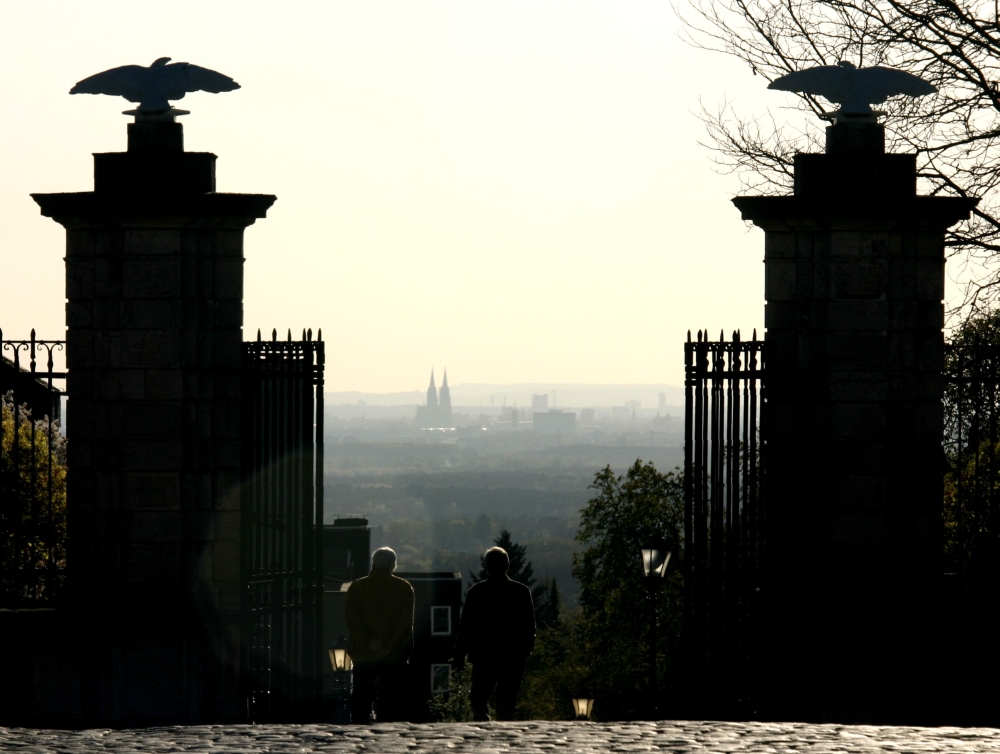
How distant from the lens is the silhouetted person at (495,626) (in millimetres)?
9516

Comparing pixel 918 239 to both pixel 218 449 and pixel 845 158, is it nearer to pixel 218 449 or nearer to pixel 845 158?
pixel 845 158

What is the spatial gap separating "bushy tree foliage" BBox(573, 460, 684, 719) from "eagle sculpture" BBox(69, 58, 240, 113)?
2434 centimetres

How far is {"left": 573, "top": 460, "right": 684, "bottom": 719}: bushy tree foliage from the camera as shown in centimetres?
3412

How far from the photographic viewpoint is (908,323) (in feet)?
33.3

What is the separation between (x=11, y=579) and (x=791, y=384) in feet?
21.0

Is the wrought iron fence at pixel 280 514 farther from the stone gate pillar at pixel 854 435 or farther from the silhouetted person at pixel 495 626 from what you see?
the stone gate pillar at pixel 854 435

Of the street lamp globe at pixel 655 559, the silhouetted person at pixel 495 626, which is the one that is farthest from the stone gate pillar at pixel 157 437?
the street lamp globe at pixel 655 559

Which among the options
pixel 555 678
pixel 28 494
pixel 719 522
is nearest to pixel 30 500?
pixel 28 494

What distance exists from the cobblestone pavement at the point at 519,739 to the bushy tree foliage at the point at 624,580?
80.9ft

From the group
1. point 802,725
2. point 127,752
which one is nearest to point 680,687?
point 802,725

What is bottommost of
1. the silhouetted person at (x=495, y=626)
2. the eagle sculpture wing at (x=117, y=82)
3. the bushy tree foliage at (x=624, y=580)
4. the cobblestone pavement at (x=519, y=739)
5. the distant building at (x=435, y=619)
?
the distant building at (x=435, y=619)

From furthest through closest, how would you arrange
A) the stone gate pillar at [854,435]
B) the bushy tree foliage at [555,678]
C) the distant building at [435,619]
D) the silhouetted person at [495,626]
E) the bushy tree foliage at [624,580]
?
the distant building at [435,619] → the bushy tree foliage at [555,678] → the bushy tree foliage at [624,580] → the stone gate pillar at [854,435] → the silhouetted person at [495,626]


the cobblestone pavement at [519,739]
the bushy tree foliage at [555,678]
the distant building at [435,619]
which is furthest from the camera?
the distant building at [435,619]

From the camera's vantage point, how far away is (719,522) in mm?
9891
